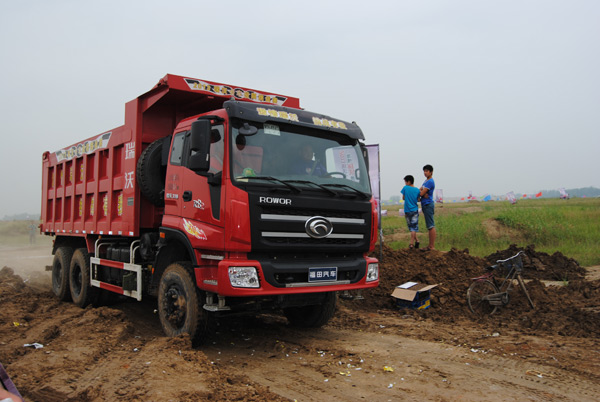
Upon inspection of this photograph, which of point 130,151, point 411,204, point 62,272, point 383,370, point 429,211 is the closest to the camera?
point 383,370

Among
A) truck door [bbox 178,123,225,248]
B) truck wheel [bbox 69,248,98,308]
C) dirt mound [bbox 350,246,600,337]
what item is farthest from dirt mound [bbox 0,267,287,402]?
dirt mound [bbox 350,246,600,337]

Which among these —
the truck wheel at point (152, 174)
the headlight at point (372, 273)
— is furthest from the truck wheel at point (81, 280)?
the headlight at point (372, 273)

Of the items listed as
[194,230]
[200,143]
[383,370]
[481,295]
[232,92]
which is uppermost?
[232,92]

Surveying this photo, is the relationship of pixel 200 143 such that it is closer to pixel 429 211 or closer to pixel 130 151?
pixel 130 151

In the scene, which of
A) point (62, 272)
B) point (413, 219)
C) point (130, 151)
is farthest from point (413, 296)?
point (62, 272)

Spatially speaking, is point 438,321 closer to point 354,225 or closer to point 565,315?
point 565,315

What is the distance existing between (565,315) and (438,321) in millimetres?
1725

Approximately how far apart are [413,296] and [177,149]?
14.2ft

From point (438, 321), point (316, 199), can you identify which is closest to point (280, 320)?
point (438, 321)

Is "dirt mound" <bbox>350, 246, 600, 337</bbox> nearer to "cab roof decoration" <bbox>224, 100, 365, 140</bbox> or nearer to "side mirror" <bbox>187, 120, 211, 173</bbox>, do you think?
"cab roof decoration" <bbox>224, 100, 365, 140</bbox>

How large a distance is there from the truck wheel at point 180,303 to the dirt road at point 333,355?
202 mm

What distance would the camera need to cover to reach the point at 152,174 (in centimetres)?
636

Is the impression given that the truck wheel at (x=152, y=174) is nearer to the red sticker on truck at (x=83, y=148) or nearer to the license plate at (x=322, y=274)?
the red sticker on truck at (x=83, y=148)

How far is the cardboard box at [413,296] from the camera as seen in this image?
24.9 feet
